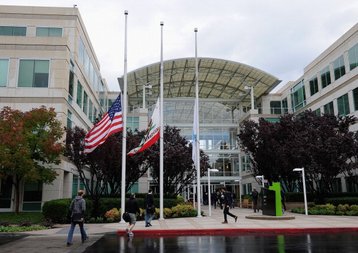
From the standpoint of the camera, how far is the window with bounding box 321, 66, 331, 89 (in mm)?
37812

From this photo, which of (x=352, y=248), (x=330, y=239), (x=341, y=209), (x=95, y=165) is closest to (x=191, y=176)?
(x=95, y=165)

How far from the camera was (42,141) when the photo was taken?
2277 centimetres

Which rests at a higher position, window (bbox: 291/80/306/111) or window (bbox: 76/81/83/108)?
window (bbox: 291/80/306/111)

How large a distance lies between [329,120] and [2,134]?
23.4 m

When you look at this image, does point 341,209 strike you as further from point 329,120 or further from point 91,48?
point 91,48

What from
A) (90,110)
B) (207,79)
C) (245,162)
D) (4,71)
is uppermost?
(207,79)

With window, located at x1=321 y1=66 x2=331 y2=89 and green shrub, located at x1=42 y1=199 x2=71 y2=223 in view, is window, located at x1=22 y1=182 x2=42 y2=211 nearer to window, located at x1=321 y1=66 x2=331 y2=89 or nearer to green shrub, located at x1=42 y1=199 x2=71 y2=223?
green shrub, located at x1=42 y1=199 x2=71 y2=223

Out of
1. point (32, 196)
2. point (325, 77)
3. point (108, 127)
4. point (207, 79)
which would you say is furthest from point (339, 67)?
point (32, 196)

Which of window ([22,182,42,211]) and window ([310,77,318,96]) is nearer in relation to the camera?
window ([22,182,42,211])

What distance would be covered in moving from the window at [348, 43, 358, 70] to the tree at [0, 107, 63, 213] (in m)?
25.8

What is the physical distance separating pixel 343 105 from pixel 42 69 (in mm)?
27266

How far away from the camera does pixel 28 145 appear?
2225 centimetres

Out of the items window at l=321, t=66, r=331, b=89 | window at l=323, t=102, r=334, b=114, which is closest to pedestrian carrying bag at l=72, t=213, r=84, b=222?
window at l=323, t=102, r=334, b=114

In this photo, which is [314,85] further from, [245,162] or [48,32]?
[48,32]
